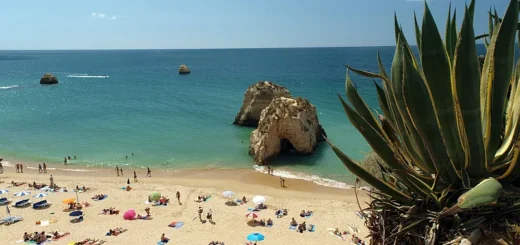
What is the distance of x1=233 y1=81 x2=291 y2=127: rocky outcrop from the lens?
39.6 m

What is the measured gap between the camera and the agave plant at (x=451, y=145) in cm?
335

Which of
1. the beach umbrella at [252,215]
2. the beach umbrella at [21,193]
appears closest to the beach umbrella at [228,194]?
the beach umbrella at [252,215]

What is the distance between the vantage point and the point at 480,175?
379 cm

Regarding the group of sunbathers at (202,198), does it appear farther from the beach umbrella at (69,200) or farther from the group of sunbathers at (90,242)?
the beach umbrella at (69,200)

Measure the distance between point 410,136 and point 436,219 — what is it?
3.76ft

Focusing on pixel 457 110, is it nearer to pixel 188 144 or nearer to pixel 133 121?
pixel 188 144

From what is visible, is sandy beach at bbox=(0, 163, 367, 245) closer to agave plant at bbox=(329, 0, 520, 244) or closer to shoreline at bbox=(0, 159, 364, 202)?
shoreline at bbox=(0, 159, 364, 202)

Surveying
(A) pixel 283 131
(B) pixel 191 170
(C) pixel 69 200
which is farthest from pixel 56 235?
(A) pixel 283 131

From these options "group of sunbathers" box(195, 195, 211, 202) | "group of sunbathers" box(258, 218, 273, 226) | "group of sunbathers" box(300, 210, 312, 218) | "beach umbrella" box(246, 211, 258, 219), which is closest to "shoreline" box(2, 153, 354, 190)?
"group of sunbathers" box(195, 195, 211, 202)

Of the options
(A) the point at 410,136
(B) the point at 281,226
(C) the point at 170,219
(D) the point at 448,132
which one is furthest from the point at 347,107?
(C) the point at 170,219

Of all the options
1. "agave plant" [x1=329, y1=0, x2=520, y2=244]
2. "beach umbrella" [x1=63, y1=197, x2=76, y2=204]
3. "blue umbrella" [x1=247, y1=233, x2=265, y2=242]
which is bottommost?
"beach umbrella" [x1=63, y1=197, x2=76, y2=204]

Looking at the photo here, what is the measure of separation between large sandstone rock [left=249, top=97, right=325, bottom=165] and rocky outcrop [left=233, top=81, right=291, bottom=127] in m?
6.77

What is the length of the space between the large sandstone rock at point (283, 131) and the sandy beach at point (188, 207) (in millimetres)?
2657

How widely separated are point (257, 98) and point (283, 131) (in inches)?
390
